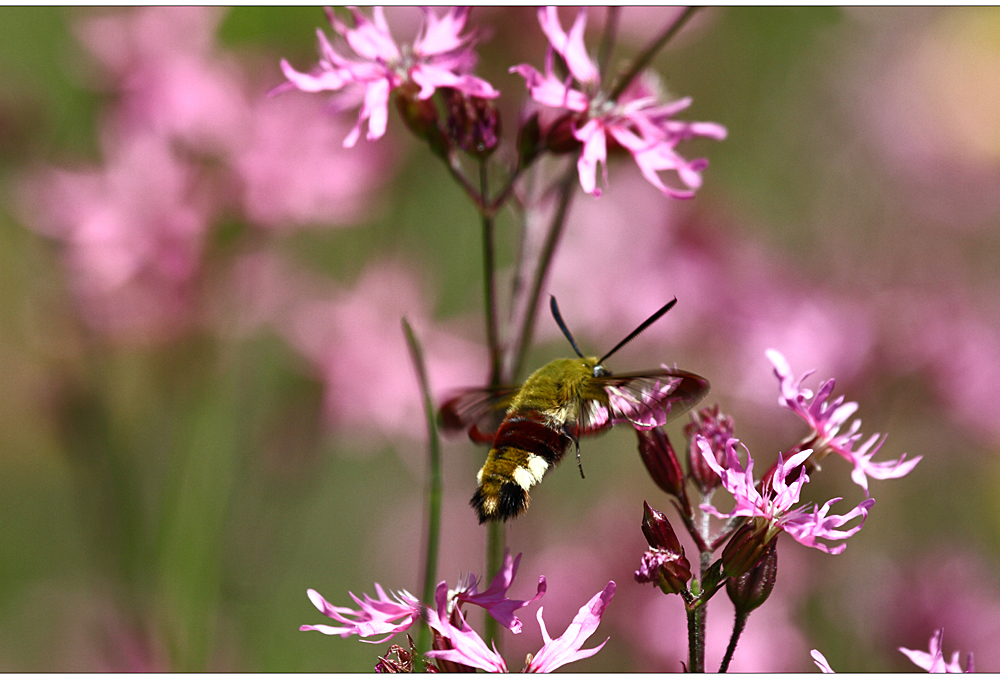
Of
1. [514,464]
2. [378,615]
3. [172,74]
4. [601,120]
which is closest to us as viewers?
[378,615]

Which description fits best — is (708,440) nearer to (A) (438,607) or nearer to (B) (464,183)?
(A) (438,607)

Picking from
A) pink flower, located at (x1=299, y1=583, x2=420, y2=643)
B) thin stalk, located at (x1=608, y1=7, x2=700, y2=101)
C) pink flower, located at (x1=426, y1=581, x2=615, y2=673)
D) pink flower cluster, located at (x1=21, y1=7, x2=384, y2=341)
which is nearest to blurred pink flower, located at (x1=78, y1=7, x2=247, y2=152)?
pink flower cluster, located at (x1=21, y1=7, x2=384, y2=341)

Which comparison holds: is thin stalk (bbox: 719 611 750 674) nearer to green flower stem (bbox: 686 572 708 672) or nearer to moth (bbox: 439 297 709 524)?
green flower stem (bbox: 686 572 708 672)

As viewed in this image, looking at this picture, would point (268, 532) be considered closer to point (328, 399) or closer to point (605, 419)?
point (328, 399)

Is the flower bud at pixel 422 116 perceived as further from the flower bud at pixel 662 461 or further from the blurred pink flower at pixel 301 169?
the blurred pink flower at pixel 301 169

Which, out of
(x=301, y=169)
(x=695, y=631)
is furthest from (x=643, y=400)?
(x=301, y=169)

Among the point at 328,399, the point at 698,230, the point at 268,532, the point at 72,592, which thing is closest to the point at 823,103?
the point at 698,230
